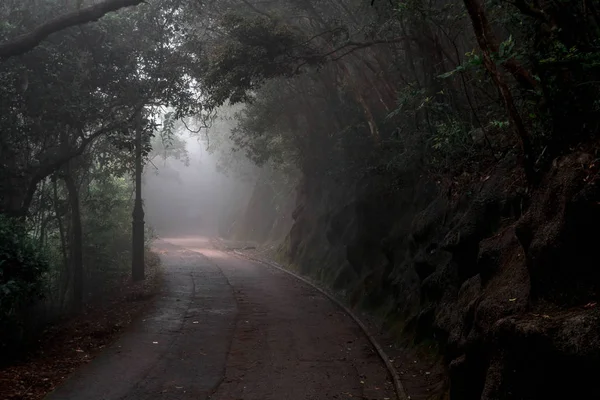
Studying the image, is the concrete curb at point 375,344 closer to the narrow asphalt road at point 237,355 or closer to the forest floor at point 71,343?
the narrow asphalt road at point 237,355

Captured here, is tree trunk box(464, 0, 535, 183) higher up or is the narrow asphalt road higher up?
tree trunk box(464, 0, 535, 183)

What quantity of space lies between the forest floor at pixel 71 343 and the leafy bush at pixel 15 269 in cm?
104

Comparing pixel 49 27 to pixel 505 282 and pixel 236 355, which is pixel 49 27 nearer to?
pixel 236 355

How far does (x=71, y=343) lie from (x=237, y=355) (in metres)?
4.15

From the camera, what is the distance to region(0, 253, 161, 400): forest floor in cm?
871

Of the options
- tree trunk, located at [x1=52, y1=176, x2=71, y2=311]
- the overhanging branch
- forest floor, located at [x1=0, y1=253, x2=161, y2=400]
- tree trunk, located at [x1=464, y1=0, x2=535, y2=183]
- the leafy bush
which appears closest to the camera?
tree trunk, located at [x1=464, y1=0, x2=535, y2=183]

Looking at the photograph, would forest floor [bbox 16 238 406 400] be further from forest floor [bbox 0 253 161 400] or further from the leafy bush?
the leafy bush

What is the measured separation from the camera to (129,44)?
55.1 feet

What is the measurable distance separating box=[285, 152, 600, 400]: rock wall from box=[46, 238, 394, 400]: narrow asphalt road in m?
1.46

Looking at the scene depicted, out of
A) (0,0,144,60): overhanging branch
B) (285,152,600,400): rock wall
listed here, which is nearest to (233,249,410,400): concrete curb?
(285,152,600,400): rock wall

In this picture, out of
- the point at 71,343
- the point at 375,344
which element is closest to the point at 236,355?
the point at 375,344

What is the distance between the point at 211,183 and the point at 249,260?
170ft

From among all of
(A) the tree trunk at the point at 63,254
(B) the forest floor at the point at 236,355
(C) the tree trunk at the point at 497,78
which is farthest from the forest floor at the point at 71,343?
(C) the tree trunk at the point at 497,78

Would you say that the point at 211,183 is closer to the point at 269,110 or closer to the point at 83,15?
the point at 269,110
